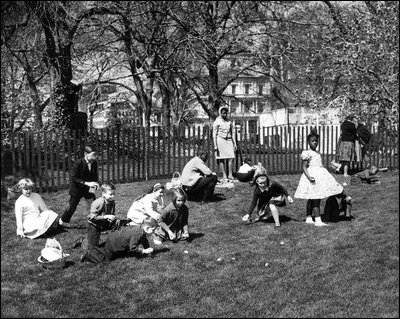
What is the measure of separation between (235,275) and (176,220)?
198cm

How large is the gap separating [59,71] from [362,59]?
8.99 meters

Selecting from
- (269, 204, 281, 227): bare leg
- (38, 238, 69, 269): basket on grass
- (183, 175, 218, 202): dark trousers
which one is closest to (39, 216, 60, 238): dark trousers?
(38, 238, 69, 269): basket on grass

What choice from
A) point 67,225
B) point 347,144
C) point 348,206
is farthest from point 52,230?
point 347,144

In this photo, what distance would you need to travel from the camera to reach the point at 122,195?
1224 centimetres

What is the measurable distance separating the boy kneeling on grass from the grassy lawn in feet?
0.43

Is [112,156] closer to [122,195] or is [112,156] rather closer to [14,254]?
[122,195]

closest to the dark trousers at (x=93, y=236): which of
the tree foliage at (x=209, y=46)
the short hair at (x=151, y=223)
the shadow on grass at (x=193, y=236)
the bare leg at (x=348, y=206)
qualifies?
the short hair at (x=151, y=223)

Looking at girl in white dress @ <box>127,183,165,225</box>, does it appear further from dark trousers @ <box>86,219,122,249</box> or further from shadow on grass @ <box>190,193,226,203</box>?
shadow on grass @ <box>190,193,226,203</box>

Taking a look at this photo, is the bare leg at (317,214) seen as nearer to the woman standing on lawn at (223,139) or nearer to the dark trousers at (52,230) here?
the woman standing on lawn at (223,139)

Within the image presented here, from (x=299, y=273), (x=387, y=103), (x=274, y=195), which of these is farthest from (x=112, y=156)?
(x=299, y=273)

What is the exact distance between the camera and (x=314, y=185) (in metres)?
9.14

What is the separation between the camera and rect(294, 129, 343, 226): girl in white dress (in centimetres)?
903

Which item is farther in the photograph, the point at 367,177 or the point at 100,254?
the point at 367,177

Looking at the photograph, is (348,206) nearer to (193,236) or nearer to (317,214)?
(317,214)
